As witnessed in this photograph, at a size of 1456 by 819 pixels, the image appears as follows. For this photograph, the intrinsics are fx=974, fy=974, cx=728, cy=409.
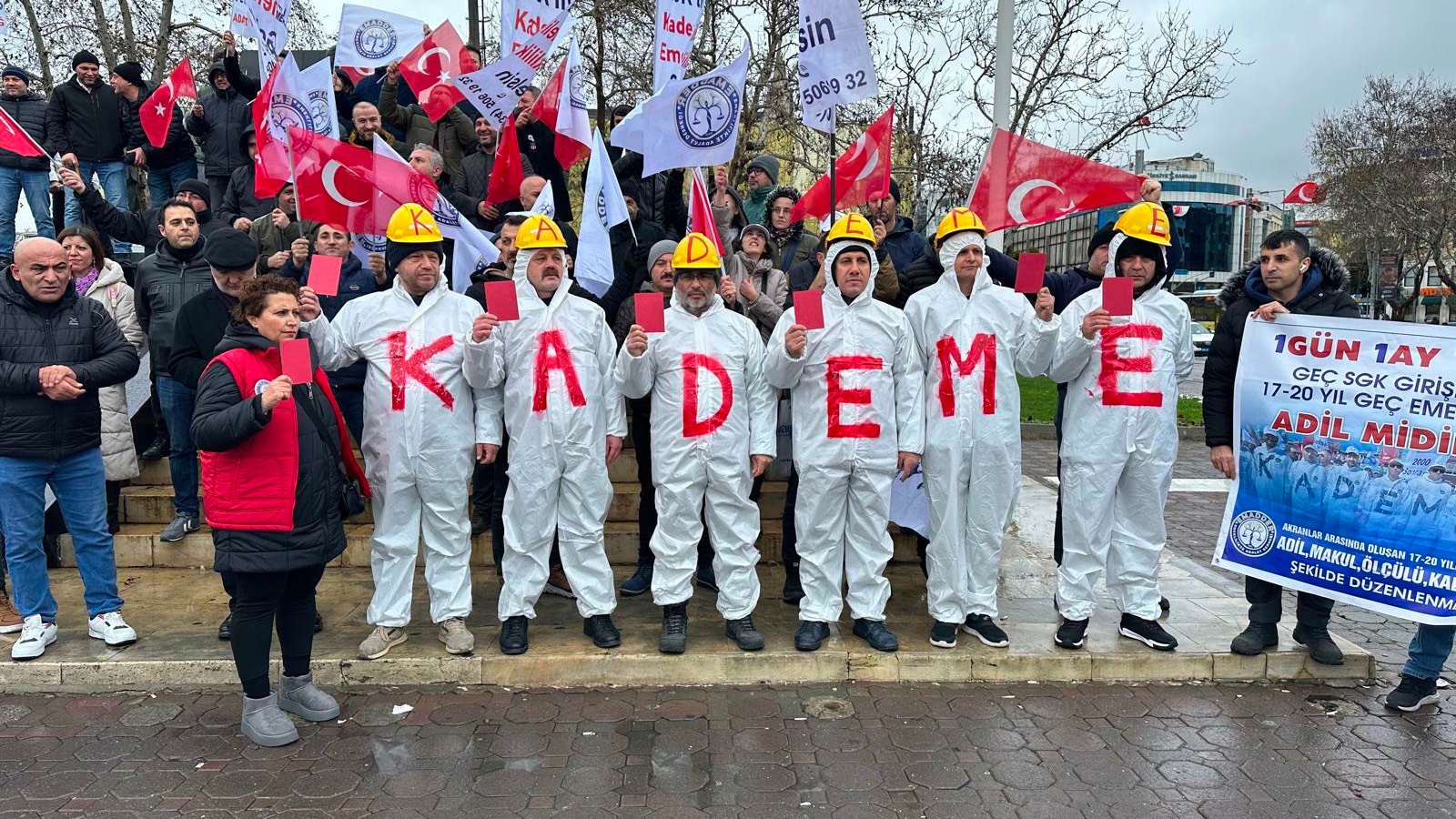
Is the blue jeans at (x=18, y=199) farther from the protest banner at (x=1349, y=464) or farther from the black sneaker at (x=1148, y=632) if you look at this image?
the protest banner at (x=1349, y=464)

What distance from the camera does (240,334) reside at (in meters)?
4.19

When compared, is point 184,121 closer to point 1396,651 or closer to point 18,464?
point 18,464

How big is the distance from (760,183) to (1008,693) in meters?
5.07

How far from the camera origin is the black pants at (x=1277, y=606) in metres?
5.25

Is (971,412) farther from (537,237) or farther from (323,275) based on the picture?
(323,275)

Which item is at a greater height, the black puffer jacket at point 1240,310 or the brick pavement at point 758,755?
the black puffer jacket at point 1240,310

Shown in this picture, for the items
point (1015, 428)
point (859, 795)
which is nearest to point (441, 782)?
point (859, 795)

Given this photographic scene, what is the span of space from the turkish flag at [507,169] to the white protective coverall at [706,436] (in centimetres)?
273

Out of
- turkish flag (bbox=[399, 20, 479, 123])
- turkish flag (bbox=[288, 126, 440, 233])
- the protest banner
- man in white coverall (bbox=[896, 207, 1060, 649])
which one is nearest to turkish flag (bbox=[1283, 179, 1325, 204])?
turkish flag (bbox=[399, 20, 479, 123])

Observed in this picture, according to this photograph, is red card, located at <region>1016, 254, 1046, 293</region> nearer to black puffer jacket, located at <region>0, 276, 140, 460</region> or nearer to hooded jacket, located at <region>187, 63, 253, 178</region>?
black puffer jacket, located at <region>0, 276, 140, 460</region>

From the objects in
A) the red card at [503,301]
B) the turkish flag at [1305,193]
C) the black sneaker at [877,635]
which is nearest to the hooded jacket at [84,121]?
the red card at [503,301]

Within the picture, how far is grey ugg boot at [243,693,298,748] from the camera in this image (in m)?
4.29

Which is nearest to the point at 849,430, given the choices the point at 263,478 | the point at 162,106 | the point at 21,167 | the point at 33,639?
the point at 263,478

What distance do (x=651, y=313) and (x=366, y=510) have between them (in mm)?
3406
